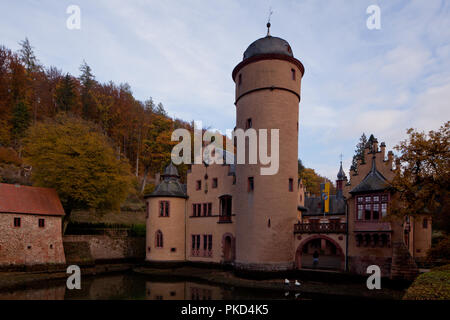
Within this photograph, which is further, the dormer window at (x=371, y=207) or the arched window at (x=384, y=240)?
the dormer window at (x=371, y=207)

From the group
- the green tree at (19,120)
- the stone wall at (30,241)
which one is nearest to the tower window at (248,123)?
the stone wall at (30,241)

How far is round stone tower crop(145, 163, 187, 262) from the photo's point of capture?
30.5m

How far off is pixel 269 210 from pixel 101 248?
60.7 feet

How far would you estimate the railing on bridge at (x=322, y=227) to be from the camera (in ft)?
76.9

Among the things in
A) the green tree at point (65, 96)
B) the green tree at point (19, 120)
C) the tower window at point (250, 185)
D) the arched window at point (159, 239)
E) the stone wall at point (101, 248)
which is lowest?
the stone wall at point (101, 248)

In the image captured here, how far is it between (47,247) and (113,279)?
21.5 feet

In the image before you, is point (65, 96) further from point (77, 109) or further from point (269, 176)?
point (269, 176)

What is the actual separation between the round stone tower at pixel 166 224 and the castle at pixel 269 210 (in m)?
0.09

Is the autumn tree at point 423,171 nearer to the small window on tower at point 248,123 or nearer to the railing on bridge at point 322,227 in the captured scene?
the railing on bridge at point 322,227

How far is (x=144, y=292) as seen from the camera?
20156 millimetres

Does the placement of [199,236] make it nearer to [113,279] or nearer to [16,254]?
[113,279]

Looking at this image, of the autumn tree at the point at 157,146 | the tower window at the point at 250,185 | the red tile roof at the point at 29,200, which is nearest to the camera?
the red tile roof at the point at 29,200

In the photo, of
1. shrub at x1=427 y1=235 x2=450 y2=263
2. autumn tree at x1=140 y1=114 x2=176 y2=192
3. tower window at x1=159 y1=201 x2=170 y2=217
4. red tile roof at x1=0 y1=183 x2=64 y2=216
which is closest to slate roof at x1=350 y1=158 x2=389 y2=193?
shrub at x1=427 y1=235 x2=450 y2=263

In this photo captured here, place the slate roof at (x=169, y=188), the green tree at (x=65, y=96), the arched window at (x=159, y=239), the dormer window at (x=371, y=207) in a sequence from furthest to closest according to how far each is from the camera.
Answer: the green tree at (x=65, y=96), the slate roof at (x=169, y=188), the arched window at (x=159, y=239), the dormer window at (x=371, y=207)
